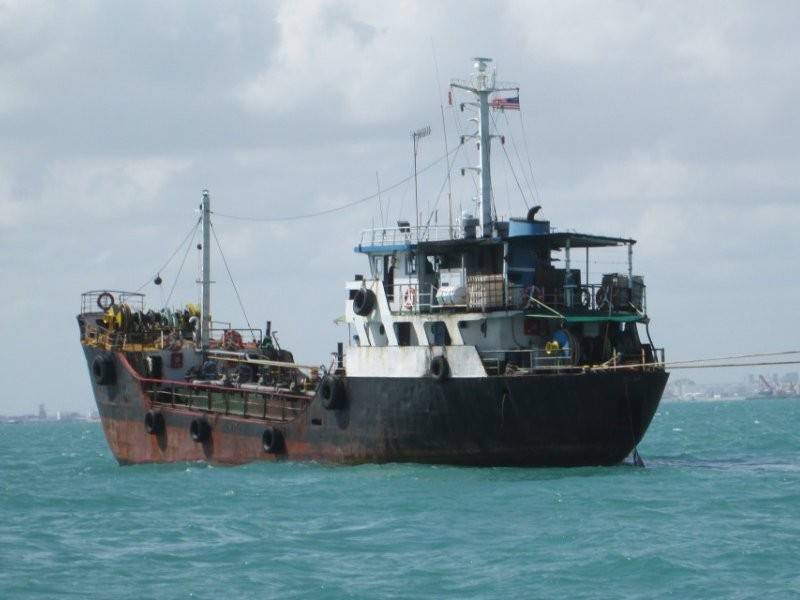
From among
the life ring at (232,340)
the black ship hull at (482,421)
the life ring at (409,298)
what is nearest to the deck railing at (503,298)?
the life ring at (409,298)

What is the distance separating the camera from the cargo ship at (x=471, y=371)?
3038 cm

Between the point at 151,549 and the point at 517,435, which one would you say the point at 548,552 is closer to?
the point at 151,549

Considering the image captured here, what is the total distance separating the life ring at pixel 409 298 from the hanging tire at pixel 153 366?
975 cm

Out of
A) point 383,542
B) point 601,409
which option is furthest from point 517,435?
point 383,542

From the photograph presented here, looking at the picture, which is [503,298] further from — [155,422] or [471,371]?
[155,422]

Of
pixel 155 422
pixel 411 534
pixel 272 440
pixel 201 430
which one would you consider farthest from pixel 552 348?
pixel 155 422

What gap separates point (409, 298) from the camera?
33.2m

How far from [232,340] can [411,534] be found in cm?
1903

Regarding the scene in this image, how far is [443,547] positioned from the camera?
2233cm

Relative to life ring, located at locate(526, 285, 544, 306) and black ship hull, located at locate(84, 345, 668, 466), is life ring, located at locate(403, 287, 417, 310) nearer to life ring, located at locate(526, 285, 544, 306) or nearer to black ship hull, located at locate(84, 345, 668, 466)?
black ship hull, located at locate(84, 345, 668, 466)

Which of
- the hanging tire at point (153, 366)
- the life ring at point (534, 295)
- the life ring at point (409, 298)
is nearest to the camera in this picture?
the life ring at point (534, 295)

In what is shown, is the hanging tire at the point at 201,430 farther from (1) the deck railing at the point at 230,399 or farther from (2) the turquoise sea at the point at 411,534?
(2) the turquoise sea at the point at 411,534

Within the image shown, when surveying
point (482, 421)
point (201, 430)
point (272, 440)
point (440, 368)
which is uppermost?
point (440, 368)

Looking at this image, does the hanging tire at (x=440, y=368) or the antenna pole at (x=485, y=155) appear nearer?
the hanging tire at (x=440, y=368)
